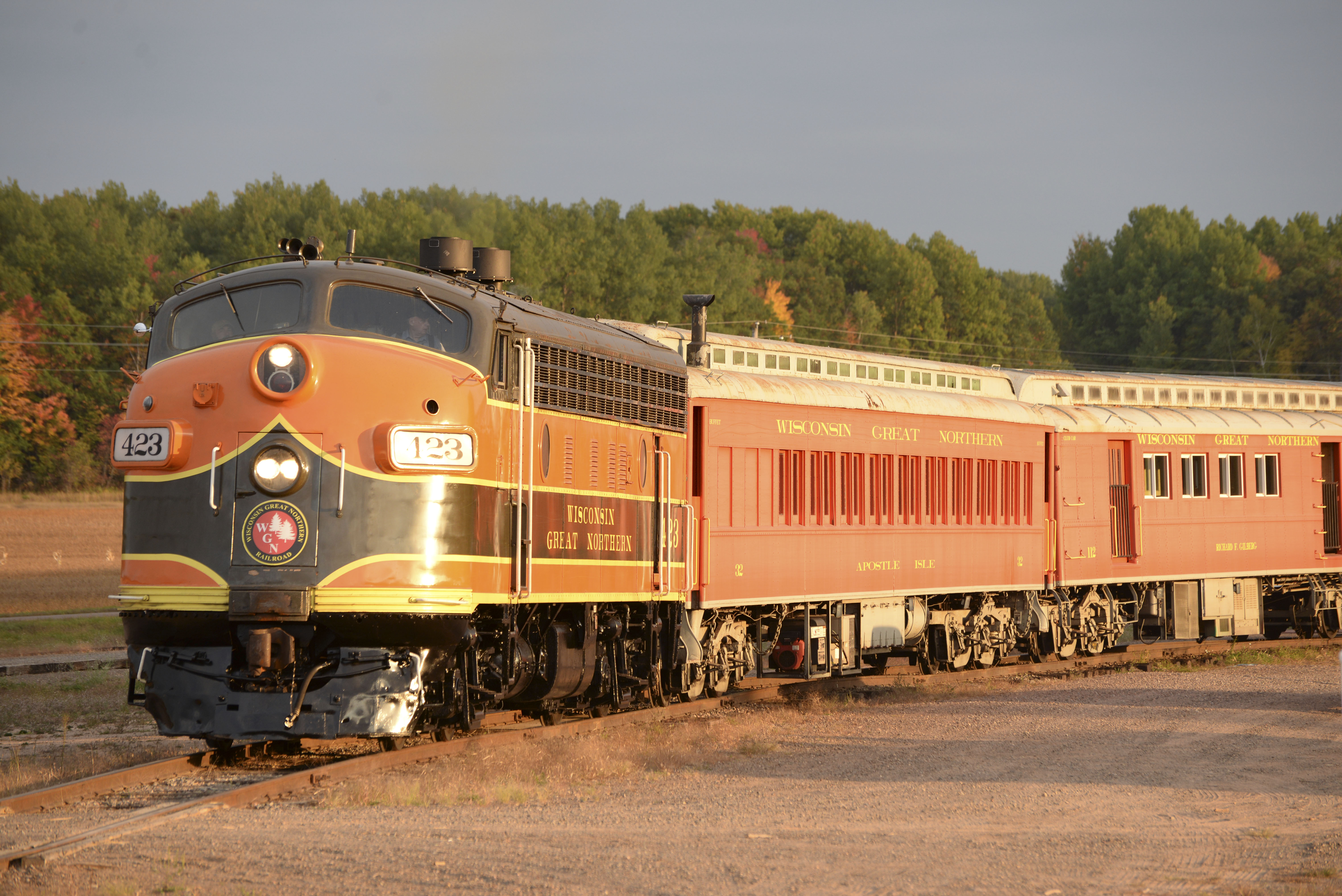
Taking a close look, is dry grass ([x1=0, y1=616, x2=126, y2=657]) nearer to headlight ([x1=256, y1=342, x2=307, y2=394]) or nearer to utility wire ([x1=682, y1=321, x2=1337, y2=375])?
headlight ([x1=256, y1=342, x2=307, y2=394])

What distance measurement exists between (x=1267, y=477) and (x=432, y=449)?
20.4m

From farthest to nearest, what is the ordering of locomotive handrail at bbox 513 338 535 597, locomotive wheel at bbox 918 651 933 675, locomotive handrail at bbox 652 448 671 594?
locomotive wheel at bbox 918 651 933 675, locomotive handrail at bbox 652 448 671 594, locomotive handrail at bbox 513 338 535 597

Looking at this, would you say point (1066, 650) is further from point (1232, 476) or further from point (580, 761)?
point (580, 761)

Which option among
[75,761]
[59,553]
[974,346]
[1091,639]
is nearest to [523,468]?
[75,761]

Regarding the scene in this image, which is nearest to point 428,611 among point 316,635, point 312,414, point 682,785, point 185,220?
point 316,635

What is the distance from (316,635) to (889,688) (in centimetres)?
1048

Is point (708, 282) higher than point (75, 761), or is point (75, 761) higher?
point (708, 282)

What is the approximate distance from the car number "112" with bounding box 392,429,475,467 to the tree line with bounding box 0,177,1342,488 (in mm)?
4982

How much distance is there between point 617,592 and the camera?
48.8 feet

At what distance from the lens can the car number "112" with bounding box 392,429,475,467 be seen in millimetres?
11367

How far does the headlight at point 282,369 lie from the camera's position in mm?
11367

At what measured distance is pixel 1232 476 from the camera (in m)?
26.3

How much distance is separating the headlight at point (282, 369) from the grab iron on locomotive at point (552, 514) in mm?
20

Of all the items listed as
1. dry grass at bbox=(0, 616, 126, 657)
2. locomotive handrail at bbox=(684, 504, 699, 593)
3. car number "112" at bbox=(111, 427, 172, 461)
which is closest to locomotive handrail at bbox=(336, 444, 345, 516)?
car number "112" at bbox=(111, 427, 172, 461)
